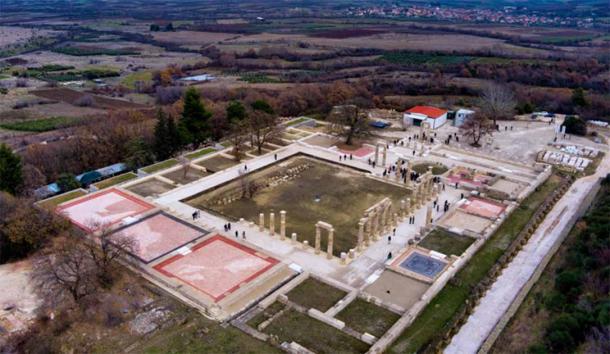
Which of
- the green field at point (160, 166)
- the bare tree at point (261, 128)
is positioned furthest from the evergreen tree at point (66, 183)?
the bare tree at point (261, 128)

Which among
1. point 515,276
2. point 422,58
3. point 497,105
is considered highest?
point 497,105

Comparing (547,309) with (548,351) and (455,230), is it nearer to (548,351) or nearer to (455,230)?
(548,351)

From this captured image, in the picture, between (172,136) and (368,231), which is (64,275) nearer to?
(368,231)

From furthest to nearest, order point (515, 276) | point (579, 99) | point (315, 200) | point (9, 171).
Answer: point (579, 99) → point (315, 200) → point (9, 171) → point (515, 276)

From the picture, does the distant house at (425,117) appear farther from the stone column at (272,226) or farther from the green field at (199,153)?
the stone column at (272,226)

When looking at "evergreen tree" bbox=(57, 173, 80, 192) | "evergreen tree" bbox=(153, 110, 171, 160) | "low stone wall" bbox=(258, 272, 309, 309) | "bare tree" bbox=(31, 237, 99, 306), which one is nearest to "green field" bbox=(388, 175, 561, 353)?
"low stone wall" bbox=(258, 272, 309, 309)

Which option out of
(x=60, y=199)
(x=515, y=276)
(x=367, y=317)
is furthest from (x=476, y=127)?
(x=60, y=199)

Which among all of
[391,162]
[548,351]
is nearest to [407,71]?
[391,162]
